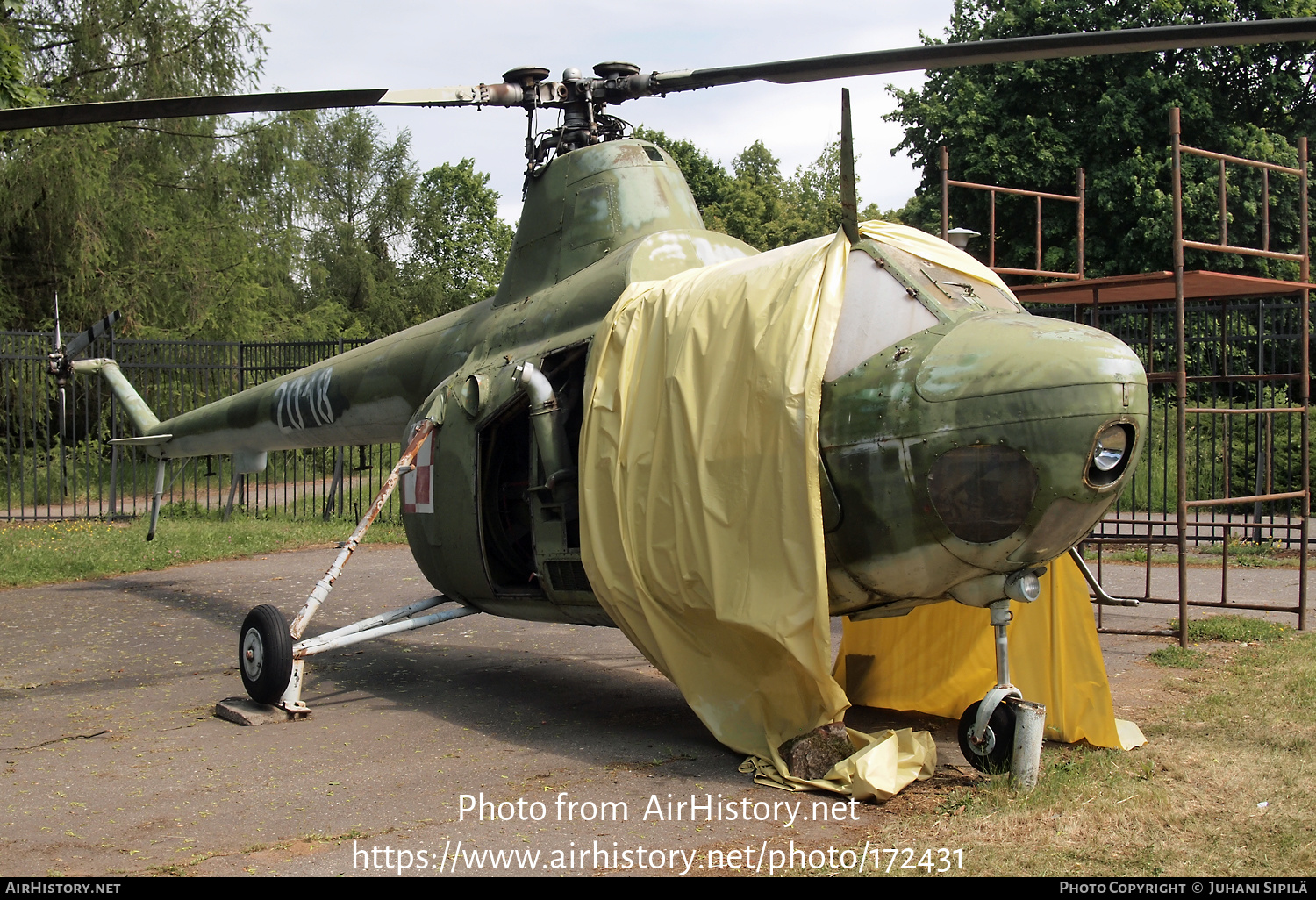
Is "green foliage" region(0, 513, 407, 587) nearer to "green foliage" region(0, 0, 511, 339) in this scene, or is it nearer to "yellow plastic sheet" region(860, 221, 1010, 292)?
"green foliage" region(0, 0, 511, 339)

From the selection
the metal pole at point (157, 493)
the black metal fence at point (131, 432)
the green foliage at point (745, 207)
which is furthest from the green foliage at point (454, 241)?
the metal pole at point (157, 493)

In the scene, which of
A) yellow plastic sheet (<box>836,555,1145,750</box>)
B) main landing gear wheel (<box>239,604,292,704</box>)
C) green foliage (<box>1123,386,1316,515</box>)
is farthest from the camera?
green foliage (<box>1123,386,1316,515</box>)

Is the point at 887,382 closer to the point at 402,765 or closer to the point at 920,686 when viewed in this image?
the point at 920,686

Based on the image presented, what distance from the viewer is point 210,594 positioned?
1125 centimetres

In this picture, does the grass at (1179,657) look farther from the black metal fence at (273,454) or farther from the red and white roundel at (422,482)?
the black metal fence at (273,454)

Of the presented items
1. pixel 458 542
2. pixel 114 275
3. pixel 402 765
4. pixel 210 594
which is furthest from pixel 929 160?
pixel 402 765

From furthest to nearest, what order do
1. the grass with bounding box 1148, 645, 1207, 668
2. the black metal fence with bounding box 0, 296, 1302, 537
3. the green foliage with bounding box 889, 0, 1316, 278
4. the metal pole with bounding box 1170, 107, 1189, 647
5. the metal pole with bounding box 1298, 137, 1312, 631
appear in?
the green foliage with bounding box 889, 0, 1316, 278
the black metal fence with bounding box 0, 296, 1302, 537
the metal pole with bounding box 1298, 137, 1312, 631
the metal pole with bounding box 1170, 107, 1189, 647
the grass with bounding box 1148, 645, 1207, 668

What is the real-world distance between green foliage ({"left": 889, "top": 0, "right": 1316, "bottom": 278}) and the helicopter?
17.9 m

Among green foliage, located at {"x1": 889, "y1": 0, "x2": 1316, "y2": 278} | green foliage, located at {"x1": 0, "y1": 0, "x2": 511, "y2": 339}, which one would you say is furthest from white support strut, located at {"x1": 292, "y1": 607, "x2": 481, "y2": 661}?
green foliage, located at {"x1": 889, "y1": 0, "x2": 1316, "y2": 278}

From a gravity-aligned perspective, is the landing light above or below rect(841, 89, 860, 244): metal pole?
below

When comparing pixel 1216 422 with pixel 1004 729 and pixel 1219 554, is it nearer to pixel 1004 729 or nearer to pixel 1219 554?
pixel 1219 554

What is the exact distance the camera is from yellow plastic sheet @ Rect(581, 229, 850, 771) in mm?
4961

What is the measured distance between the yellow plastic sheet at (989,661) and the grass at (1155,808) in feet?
0.69

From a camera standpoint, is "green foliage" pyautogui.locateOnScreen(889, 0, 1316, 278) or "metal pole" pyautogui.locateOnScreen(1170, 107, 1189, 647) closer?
"metal pole" pyautogui.locateOnScreen(1170, 107, 1189, 647)
